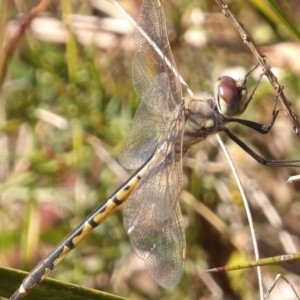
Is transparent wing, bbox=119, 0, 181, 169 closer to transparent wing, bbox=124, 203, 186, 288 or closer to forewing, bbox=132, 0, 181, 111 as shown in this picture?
forewing, bbox=132, 0, 181, 111

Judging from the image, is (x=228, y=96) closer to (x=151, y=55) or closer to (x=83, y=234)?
(x=151, y=55)

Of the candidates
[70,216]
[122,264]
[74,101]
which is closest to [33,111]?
[74,101]

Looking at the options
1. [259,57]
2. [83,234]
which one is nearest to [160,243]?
[83,234]

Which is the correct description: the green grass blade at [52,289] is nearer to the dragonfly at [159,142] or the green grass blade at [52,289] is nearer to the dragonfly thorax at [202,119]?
the dragonfly at [159,142]

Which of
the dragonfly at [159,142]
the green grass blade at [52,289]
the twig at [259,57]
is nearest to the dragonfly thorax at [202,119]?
the dragonfly at [159,142]

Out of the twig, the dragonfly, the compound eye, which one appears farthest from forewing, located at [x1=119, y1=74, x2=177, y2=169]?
the twig

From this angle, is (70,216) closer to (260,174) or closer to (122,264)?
(122,264)

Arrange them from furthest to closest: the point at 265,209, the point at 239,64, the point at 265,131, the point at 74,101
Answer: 1. the point at 239,64
2. the point at 74,101
3. the point at 265,209
4. the point at 265,131

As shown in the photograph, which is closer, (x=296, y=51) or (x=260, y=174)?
(x=296, y=51)
